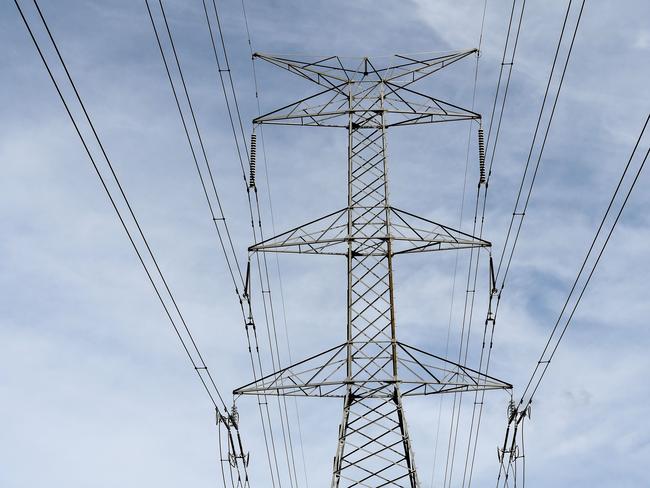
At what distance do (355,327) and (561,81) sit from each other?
1046 centimetres

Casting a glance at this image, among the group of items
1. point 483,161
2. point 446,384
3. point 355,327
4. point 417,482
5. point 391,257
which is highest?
point 483,161

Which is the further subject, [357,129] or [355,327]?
[357,129]

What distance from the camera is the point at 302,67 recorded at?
29.1 metres

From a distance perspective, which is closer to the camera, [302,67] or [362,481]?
[362,481]

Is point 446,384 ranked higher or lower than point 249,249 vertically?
lower

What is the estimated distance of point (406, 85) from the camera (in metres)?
29.5

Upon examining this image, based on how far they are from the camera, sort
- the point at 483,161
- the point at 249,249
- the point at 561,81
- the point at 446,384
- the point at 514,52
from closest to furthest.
A: the point at 561,81
the point at 514,52
the point at 446,384
the point at 249,249
the point at 483,161

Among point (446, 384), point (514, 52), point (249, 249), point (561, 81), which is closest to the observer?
point (561, 81)

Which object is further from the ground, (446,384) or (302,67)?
(302,67)

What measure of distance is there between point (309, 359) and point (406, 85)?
10016 mm

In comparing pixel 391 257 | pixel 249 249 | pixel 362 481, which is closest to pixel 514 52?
pixel 391 257

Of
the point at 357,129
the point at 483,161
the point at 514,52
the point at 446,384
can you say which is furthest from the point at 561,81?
the point at 357,129

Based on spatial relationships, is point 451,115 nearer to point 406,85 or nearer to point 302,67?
point 406,85

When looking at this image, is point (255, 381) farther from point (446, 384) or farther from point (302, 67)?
point (302, 67)
